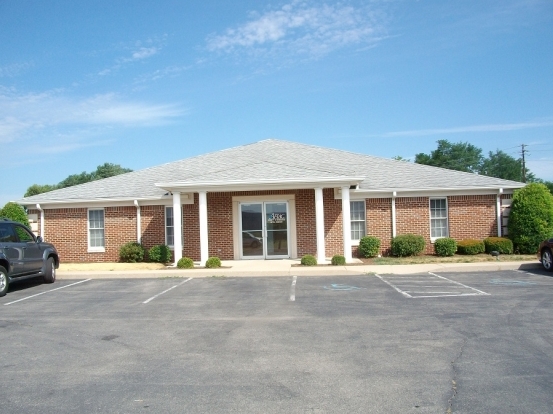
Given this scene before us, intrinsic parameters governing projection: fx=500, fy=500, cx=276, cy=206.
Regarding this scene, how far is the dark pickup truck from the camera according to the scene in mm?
12930

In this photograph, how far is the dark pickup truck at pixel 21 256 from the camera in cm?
1293

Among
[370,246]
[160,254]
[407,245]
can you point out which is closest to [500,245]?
[407,245]

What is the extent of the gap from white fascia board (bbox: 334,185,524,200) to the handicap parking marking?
214 inches

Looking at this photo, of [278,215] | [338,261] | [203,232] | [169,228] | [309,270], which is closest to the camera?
[309,270]

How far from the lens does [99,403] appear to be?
514cm

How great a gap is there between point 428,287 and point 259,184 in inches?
287

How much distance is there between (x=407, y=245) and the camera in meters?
19.0

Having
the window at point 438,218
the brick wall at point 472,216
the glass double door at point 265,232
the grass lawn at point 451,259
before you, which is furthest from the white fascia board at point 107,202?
the brick wall at point 472,216

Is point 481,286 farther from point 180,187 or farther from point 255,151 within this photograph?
point 255,151

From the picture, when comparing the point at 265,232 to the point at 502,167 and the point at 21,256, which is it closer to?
the point at 21,256

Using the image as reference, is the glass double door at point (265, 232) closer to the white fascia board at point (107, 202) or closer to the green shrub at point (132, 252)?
the white fascia board at point (107, 202)

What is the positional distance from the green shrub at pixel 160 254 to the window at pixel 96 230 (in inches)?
101

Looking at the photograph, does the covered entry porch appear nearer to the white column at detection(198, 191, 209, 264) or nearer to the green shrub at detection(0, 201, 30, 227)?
the white column at detection(198, 191, 209, 264)

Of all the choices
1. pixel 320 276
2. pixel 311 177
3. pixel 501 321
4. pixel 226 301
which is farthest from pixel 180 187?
pixel 501 321
